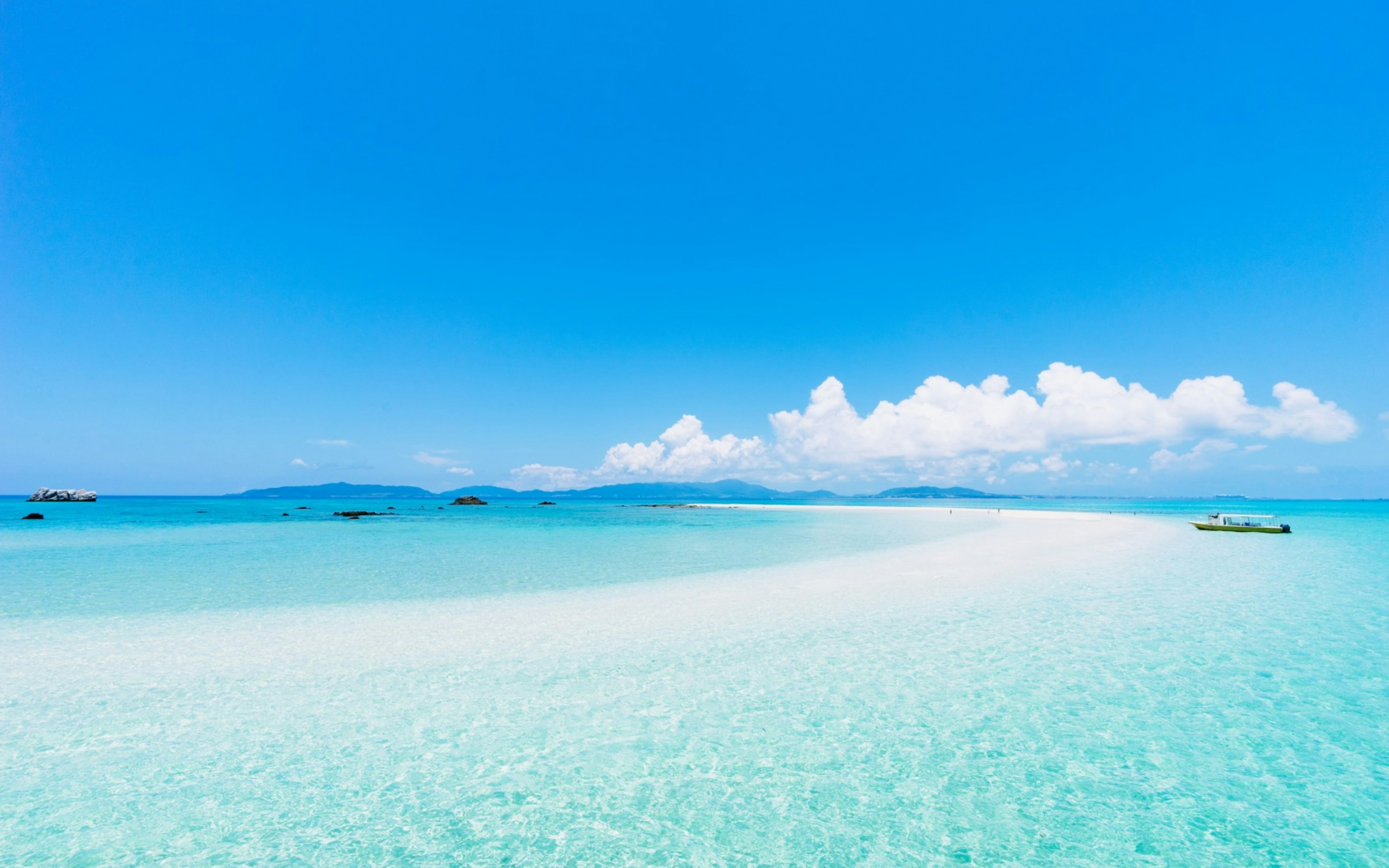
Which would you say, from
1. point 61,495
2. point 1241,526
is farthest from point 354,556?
point 61,495

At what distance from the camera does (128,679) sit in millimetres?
9789

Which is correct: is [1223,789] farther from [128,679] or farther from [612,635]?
[128,679]

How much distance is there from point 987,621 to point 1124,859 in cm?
895

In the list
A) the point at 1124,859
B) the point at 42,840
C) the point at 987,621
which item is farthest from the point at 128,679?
the point at 987,621

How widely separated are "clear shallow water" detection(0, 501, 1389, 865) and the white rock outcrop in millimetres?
159987

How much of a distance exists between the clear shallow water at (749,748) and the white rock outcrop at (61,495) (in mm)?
159987

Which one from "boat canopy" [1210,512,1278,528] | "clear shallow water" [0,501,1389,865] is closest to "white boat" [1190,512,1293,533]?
"boat canopy" [1210,512,1278,528]

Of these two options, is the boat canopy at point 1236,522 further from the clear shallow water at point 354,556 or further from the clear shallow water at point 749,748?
the clear shallow water at point 749,748

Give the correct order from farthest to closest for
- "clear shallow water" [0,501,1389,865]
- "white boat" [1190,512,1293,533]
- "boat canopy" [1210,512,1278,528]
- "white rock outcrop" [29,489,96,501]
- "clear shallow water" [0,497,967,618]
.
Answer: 1. "white rock outcrop" [29,489,96,501]
2. "boat canopy" [1210,512,1278,528]
3. "white boat" [1190,512,1293,533]
4. "clear shallow water" [0,497,967,618]
5. "clear shallow water" [0,501,1389,865]

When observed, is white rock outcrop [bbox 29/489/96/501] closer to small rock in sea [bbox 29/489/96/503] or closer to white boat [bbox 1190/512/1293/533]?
small rock in sea [bbox 29/489/96/503]

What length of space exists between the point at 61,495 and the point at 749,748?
584ft

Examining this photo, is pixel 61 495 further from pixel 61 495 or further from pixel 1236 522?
pixel 1236 522

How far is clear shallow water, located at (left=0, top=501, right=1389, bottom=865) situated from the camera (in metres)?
5.29

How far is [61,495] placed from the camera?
125812 millimetres
